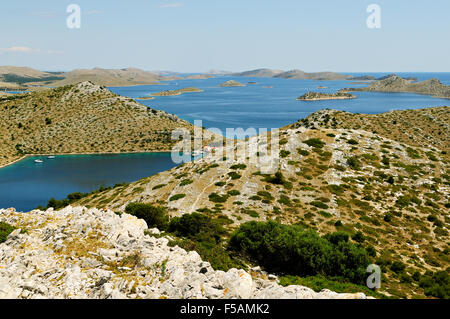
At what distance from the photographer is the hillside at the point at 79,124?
14875 centimetres

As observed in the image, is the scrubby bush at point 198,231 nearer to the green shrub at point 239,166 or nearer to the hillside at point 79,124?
the green shrub at point 239,166

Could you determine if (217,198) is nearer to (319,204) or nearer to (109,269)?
(319,204)

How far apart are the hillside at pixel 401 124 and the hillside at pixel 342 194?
52667mm

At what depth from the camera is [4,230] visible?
24094mm

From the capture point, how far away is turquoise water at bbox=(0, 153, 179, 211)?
91312 mm

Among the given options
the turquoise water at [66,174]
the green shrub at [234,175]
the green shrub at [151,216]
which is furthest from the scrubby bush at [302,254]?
the turquoise water at [66,174]

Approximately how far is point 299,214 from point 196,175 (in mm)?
19123

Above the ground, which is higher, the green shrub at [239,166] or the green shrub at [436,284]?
the green shrub at [239,166]

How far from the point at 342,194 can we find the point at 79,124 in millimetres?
154310

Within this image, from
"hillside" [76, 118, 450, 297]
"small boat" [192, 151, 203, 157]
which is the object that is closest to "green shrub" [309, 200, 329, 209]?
"hillside" [76, 118, 450, 297]

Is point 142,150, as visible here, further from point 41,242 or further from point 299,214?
point 41,242

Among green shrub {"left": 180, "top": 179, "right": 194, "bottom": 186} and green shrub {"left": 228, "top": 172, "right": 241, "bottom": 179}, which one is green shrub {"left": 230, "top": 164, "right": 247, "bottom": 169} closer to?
green shrub {"left": 228, "top": 172, "right": 241, "bottom": 179}

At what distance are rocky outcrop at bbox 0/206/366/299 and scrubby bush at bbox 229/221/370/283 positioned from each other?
213cm
